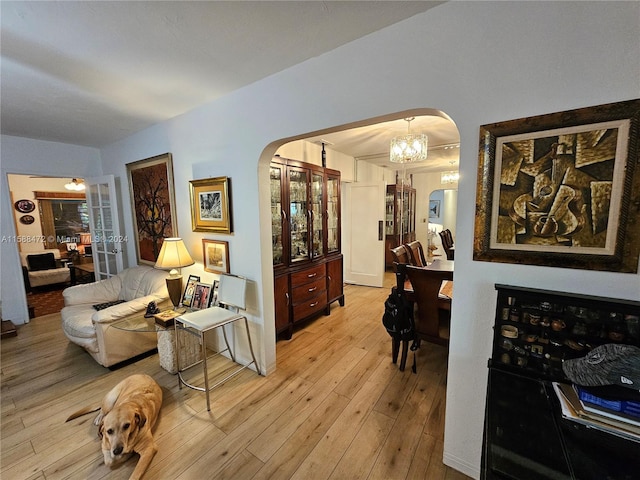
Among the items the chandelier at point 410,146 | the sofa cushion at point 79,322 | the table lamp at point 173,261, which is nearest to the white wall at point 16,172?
the sofa cushion at point 79,322

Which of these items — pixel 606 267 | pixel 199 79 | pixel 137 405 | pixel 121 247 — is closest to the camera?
pixel 606 267

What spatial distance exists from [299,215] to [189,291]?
4.92 feet

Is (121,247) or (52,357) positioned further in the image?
(121,247)

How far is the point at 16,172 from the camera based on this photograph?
352 cm

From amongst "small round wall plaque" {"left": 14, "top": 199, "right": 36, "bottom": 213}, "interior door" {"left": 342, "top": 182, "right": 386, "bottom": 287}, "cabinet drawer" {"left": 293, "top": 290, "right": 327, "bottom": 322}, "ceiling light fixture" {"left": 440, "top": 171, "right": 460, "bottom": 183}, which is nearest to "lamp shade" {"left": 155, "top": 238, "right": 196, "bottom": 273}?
"cabinet drawer" {"left": 293, "top": 290, "right": 327, "bottom": 322}

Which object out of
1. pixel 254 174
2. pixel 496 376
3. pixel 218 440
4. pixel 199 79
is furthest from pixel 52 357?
pixel 496 376

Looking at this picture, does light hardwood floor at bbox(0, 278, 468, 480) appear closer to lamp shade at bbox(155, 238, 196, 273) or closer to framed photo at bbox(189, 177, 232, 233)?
lamp shade at bbox(155, 238, 196, 273)

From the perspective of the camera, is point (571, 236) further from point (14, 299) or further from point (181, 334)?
point (14, 299)

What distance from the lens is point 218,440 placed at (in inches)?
68.0

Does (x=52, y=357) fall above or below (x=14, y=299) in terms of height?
below

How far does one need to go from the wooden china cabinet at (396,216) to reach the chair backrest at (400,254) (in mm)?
2747

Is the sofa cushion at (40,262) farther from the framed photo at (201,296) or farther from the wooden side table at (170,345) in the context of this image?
the framed photo at (201,296)

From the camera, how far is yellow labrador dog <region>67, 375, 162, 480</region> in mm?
1532

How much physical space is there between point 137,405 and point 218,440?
0.58m
